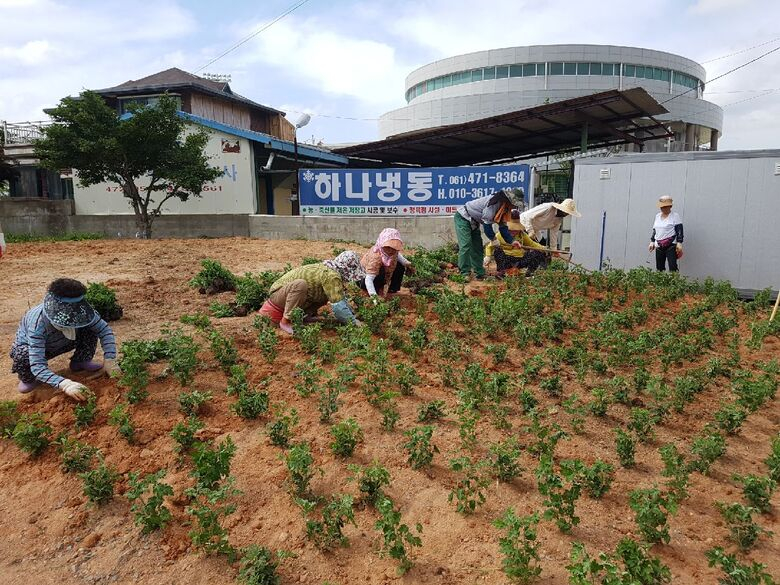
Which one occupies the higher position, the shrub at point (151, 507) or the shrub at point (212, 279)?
the shrub at point (212, 279)

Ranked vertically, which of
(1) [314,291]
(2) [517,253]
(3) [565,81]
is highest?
(3) [565,81]

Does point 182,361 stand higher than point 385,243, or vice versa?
point 385,243

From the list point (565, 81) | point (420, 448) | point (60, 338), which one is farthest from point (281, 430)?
point (565, 81)

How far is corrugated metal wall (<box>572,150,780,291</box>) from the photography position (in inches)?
318

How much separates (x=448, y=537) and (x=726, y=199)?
25.4 feet

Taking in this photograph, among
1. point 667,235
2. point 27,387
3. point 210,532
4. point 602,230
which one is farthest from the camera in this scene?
point 602,230

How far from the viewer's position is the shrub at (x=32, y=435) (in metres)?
3.48

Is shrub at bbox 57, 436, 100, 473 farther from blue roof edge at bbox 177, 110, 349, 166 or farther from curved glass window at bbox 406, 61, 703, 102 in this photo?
curved glass window at bbox 406, 61, 703, 102

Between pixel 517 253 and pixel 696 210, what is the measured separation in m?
3.02

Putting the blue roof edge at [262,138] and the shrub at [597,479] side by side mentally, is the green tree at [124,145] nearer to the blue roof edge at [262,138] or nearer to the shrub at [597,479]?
the blue roof edge at [262,138]

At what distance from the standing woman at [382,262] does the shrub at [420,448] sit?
2.50 meters

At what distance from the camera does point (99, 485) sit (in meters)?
3.08

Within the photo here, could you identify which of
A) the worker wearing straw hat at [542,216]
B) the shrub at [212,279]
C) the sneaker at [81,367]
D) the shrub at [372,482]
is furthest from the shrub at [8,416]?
the worker wearing straw hat at [542,216]

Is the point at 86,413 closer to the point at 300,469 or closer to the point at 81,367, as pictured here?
the point at 81,367
